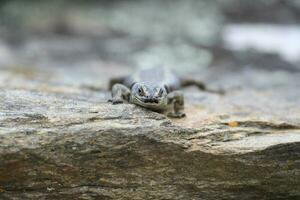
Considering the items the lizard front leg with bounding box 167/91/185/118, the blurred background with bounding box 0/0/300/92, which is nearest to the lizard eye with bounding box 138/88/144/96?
the lizard front leg with bounding box 167/91/185/118

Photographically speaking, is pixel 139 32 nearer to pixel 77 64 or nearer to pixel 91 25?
pixel 91 25

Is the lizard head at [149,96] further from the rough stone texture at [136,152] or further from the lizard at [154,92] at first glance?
the rough stone texture at [136,152]

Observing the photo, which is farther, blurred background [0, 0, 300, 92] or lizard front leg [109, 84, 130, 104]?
blurred background [0, 0, 300, 92]

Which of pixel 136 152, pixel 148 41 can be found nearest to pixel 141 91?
pixel 136 152

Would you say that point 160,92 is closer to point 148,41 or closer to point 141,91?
point 141,91

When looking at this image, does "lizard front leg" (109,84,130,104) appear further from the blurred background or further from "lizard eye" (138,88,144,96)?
the blurred background

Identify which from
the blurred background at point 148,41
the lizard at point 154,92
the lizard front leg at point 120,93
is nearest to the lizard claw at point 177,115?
the lizard at point 154,92
